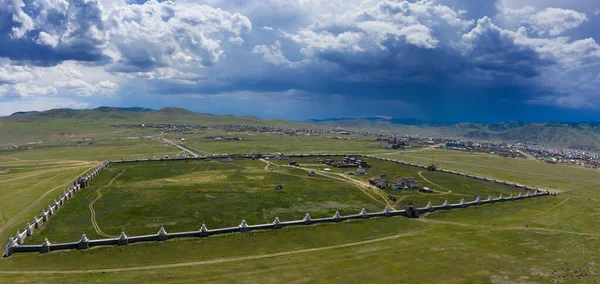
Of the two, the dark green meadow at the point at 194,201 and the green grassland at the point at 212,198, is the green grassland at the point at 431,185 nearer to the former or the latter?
the green grassland at the point at 212,198

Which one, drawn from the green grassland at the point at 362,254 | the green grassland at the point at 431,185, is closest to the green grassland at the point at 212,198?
the green grassland at the point at 431,185

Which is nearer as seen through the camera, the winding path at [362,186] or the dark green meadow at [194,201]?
the dark green meadow at [194,201]

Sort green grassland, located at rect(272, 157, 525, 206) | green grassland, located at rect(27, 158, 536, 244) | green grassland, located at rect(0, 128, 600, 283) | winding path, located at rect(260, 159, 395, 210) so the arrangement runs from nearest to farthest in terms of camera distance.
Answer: green grassland, located at rect(0, 128, 600, 283)
green grassland, located at rect(27, 158, 536, 244)
winding path, located at rect(260, 159, 395, 210)
green grassland, located at rect(272, 157, 525, 206)

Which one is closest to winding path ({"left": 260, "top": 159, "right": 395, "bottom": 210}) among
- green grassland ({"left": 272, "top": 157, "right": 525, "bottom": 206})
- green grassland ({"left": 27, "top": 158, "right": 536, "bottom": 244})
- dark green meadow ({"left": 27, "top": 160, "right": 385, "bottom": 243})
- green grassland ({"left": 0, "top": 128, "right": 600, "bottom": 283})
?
green grassland ({"left": 27, "top": 158, "right": 536, "bottom": 244})

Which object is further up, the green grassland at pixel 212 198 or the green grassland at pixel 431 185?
the green grassland at pixel 431 185

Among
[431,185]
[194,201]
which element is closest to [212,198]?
[194,201]

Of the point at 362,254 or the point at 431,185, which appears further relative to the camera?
the point at 431,185

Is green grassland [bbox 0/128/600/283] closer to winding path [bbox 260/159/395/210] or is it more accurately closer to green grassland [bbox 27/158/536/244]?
green grassland [bbox 27/158/536/244]

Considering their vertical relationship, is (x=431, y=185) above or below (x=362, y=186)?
above

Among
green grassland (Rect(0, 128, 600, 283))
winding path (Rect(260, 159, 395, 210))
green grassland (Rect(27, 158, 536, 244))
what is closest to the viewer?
green grassland (Rect(0, 128, 600, 283))

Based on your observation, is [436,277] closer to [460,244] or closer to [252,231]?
[460,244]

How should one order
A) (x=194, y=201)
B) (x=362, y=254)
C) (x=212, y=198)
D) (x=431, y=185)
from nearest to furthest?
(x=362, y=254), (x=194, y=201), (x=212, y=198), (x=431, y=185)

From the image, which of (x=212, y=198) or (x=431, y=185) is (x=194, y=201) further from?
(x=431, y=185)
